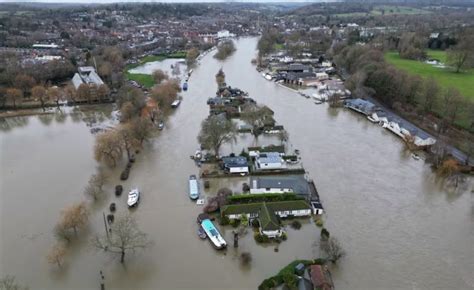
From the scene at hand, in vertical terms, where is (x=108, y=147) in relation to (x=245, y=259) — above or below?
above

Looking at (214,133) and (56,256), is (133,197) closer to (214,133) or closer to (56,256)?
(56,256)

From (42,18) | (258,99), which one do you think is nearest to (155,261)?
(258,99)

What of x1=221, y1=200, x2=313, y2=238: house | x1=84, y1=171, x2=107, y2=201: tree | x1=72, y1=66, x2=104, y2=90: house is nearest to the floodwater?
x1=84, y1=171, x2=107, y2=201: tree

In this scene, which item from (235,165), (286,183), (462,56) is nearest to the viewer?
(286,183)

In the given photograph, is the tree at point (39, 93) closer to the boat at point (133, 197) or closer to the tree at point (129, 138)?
the tree at point (129, 138)

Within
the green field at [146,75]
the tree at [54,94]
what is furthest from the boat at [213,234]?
the green field at [146,75]

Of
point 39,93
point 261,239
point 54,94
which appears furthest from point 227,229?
point 39,93
